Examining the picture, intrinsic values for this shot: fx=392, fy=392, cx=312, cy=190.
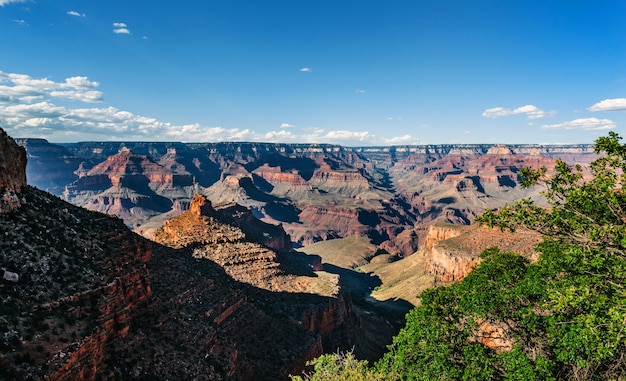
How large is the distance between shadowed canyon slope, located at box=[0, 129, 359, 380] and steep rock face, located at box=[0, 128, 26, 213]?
0.33ft

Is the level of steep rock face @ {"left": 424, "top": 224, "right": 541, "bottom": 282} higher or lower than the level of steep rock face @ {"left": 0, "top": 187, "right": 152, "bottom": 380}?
lower

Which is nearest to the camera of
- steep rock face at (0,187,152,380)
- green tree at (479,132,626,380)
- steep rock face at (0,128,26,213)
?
green tree at (479,132,626,380)

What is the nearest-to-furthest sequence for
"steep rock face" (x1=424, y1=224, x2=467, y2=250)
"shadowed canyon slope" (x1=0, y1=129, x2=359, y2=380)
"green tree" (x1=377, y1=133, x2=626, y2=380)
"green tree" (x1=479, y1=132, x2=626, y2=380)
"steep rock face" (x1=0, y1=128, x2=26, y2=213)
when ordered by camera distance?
1. "green tree" (x1=479, y1=132, x2=626, y2=380)
2. "green tree" (x1=377, y1=133, x2=626, y2=380)
3. "shadowed canyon slope" (x1=0, y1=129, x2=359, y2=380)
4. "steep rock face" (x1=0, y1=128, x2=26, y2=213)
5. "steep rock face" (x1=424, y1=224, x2=467, y2=250)

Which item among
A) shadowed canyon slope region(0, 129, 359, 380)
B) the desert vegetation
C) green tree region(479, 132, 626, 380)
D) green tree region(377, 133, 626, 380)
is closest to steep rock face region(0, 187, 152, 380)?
shadowed canyon slope region(0, 129, 359, 380)

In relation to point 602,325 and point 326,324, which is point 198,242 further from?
point 602,325

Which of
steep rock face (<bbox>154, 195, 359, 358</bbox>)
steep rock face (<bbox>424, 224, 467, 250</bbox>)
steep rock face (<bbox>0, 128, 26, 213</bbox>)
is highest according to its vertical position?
steep rock face (<bbox>0, 128, 26, 213</bbox>)

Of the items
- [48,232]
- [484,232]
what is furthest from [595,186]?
[484,232]

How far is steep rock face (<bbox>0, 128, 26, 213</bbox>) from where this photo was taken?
22656 mm

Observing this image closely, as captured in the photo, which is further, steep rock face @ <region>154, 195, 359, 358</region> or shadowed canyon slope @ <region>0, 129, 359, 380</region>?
steep rock face @ <region>154, 195, 359, 358</region>

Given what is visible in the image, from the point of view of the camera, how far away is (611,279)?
18125 millimetres

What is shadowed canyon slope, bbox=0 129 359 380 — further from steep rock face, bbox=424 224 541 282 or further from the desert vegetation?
steep rock face, bbox=424 224 541 282

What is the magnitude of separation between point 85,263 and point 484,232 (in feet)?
261

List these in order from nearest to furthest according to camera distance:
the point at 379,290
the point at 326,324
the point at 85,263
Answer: the point at 85,263
the point at 326,324
the point at 379,290

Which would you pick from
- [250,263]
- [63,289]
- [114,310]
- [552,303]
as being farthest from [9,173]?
[250,263]
